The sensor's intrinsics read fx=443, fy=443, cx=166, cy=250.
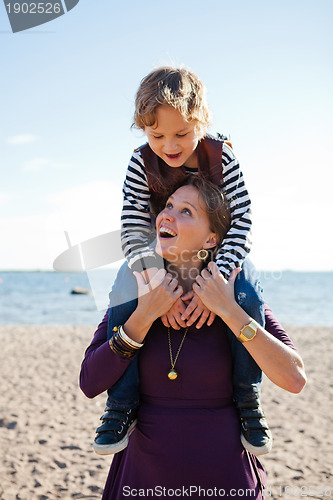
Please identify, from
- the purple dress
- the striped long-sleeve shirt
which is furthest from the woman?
the striped long-sleeve shirt

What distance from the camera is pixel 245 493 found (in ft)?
6.25

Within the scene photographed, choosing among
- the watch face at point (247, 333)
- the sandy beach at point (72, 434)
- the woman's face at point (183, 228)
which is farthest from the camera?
the sandy beach at point (72, 434)

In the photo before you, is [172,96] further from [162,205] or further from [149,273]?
[149,273]

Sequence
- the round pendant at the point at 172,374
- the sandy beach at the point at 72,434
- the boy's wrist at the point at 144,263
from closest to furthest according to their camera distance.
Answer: the round pendant at the point at 172,374 < the boy's wrist at the point at 144,263 < the sandy beach at the point at 72,434

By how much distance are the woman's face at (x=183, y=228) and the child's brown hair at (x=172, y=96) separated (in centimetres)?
49

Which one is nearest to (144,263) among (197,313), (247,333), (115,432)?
(197,313)

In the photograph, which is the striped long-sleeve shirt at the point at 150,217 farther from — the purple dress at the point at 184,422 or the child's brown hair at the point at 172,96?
the purple dress at the point at 184,422

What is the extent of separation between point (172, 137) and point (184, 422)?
4.94 feet

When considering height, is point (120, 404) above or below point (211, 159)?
below

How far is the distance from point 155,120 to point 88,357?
4.44ft

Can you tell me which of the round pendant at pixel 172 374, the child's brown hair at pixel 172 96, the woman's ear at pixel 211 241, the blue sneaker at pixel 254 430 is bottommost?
the blue sneaker at pixel 254 430

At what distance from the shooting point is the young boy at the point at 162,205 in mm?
2094

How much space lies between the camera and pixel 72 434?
626 centimetres

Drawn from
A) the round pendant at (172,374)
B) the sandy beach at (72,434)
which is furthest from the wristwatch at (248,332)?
the sandy beach at (72,434)
